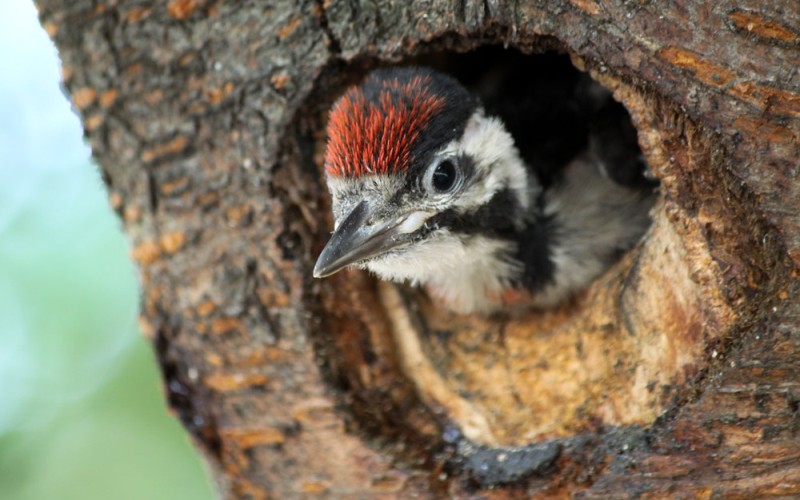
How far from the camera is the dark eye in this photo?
8.25 feet

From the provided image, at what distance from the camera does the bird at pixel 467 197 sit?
239 cm

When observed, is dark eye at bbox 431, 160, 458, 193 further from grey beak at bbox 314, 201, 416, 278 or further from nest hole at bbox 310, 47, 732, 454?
nest hole at bbox 310, 47, 732, 454

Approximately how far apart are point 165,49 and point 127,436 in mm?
2949

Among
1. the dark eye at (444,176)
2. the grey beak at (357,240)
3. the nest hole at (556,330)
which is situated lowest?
the nest hole at (556,330)

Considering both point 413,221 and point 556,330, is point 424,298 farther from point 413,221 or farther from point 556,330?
point 413,221

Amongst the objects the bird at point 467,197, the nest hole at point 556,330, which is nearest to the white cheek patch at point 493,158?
the bird at point 467,197

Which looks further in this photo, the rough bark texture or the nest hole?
the nest hole

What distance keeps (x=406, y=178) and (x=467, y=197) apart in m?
0.28

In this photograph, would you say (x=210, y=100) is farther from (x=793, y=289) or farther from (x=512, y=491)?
(x=793, y=289)

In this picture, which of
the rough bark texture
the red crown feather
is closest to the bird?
the red crown feather

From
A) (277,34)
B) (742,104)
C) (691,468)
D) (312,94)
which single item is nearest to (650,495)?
(691,468)

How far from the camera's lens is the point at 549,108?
3.37 metres

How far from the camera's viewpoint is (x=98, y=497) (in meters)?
4.78

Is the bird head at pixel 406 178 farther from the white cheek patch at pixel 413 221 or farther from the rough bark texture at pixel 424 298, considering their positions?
the rough bark texture at pixel 424 298
